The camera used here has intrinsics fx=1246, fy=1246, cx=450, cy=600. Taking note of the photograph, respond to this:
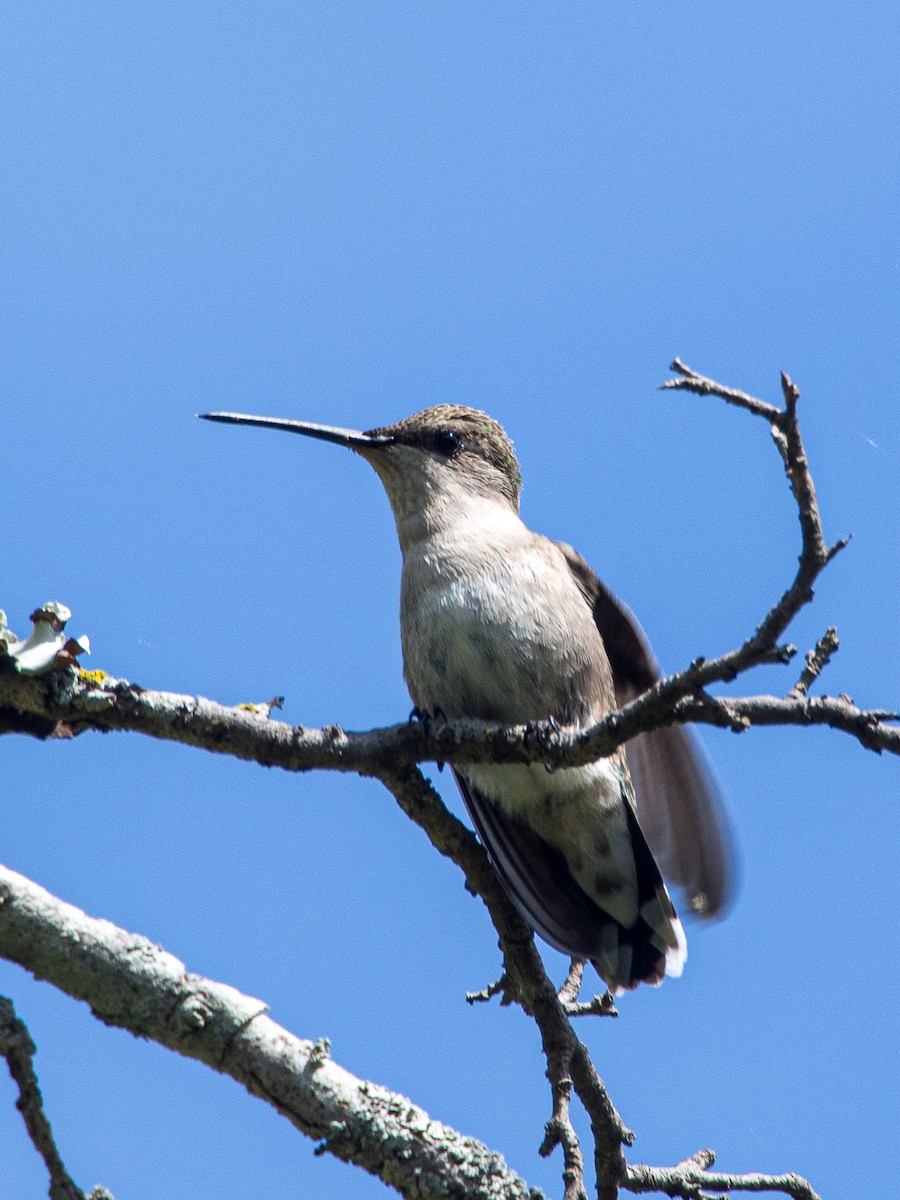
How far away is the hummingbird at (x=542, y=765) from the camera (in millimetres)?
5117

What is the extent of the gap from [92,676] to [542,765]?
6.41ft

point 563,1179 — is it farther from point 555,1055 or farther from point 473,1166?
point 555,1055

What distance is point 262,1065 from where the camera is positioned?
10.5ft

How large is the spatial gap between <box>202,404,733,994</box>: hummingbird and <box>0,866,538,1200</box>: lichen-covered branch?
6.04ft

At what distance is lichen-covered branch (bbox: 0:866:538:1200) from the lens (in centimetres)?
317

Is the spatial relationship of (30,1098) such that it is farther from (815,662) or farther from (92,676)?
(815,662)

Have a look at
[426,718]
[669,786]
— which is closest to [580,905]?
[669,786]

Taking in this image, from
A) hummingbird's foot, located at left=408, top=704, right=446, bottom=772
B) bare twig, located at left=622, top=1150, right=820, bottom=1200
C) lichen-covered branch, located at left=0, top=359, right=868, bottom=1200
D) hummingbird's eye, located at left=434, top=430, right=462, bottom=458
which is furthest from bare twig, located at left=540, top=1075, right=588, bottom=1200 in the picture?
hummingbird's eye, located at left=434, top=430, right=462, bottom=458

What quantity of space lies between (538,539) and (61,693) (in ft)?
8.90

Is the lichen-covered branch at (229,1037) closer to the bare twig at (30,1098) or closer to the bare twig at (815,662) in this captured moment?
the bare twig at (30,1098)

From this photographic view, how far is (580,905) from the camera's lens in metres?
5.48

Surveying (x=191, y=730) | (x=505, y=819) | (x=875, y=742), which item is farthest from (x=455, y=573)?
(x=875, y=742)

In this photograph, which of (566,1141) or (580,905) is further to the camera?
(580,905)

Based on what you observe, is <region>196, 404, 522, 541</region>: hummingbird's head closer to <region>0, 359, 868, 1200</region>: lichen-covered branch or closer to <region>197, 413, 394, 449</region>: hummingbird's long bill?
<region>197, 413, 394, 449</region>: hummingbird's long bill
